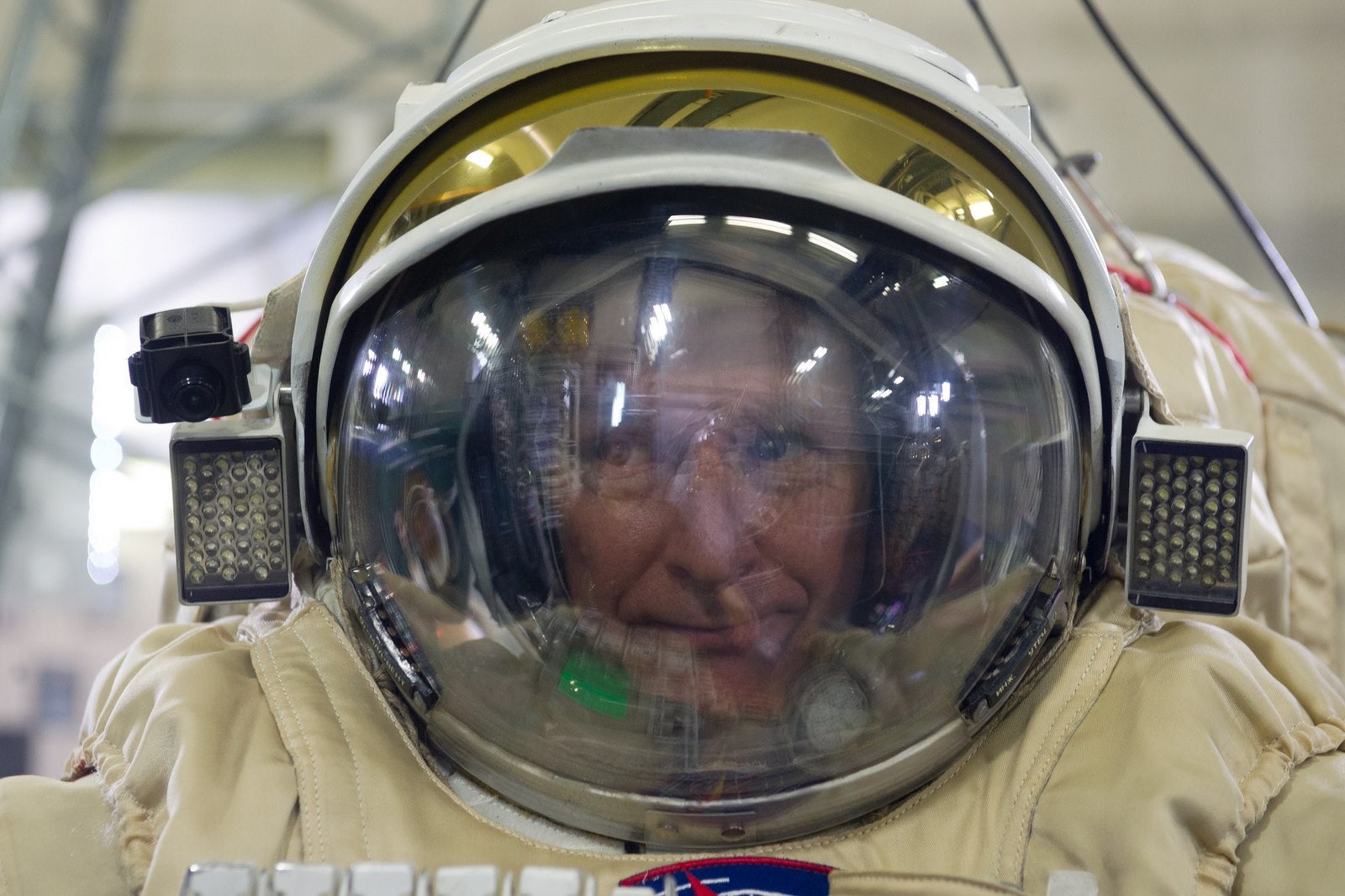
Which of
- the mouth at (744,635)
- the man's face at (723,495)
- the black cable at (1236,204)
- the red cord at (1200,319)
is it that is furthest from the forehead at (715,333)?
the black cable at (1236,204)

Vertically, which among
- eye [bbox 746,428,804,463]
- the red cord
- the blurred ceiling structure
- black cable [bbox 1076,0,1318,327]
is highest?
the blurred ceiling structure

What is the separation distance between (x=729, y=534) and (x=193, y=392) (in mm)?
336

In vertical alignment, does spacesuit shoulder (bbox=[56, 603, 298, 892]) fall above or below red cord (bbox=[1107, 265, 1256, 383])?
below

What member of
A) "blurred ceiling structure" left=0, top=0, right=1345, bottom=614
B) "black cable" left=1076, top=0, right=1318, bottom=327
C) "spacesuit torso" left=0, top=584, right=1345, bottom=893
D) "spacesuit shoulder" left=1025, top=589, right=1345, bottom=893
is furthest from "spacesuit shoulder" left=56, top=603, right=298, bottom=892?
"blurred ceiling structure" left=0, top=0, right=1345, bottom=614

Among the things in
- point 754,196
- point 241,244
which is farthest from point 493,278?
point 241,244

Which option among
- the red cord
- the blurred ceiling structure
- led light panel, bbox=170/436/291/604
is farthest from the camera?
the blurred ceiling structure

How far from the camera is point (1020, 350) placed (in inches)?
26.3

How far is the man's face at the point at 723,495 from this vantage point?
25.2 inches

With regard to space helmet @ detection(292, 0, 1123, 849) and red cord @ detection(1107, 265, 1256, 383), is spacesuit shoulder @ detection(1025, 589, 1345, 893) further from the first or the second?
red cord @ detection(1107, 265, 1256, 383)

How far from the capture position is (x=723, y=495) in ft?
2.11

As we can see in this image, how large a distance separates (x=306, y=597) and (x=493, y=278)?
0.27m

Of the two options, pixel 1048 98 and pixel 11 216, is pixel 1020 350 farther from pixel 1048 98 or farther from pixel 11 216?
pixel 11 216

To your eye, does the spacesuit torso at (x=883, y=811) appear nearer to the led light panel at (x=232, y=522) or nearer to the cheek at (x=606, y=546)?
the led light panel at (x=232, y=522)

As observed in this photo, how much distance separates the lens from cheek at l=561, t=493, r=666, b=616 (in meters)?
0.65
